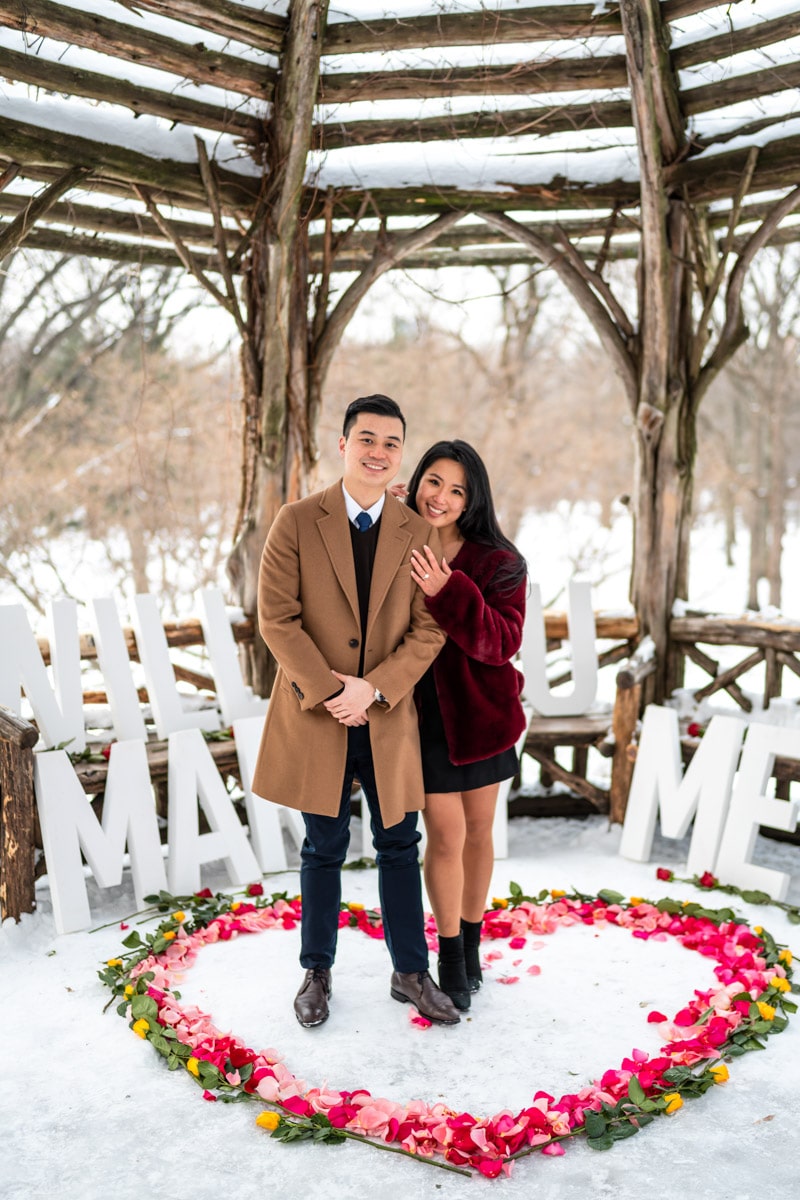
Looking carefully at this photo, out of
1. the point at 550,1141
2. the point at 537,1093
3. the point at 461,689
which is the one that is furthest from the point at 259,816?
the point at 550,1141

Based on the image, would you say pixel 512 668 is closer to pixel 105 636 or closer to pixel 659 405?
pixel 105 636

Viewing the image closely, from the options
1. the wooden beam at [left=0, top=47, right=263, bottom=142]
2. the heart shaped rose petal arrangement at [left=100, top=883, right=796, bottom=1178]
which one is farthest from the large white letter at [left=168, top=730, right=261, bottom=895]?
the wooden beam at [left=0, top=47, right=263, bottom=142]

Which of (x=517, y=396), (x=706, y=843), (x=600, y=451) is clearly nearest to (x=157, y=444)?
(x=517, y=396)

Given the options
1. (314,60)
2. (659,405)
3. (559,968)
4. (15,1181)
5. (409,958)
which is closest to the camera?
(15,1181)

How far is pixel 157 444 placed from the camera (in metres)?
9.13

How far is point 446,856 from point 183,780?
137 centimetres

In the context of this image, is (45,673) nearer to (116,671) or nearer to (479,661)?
(116,671)

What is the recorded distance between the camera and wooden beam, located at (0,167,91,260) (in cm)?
408

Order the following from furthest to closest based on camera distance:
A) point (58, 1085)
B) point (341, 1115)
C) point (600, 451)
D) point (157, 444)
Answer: point (600, 451) < point (157, 444) < point (58, 1085) < point (341, 1115)

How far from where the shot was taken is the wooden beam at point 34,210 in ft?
13.4

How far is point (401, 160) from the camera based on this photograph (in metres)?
4.80

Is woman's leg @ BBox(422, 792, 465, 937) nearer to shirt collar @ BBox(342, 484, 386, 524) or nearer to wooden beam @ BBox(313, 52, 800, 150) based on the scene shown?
shirt collar @ BBox(342, 484, 386, 524)

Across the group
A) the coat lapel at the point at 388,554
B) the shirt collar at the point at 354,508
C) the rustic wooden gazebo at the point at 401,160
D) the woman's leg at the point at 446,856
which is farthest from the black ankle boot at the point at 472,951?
the rustic wooden gazebo at the point at 401,160

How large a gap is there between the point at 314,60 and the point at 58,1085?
378 cm
